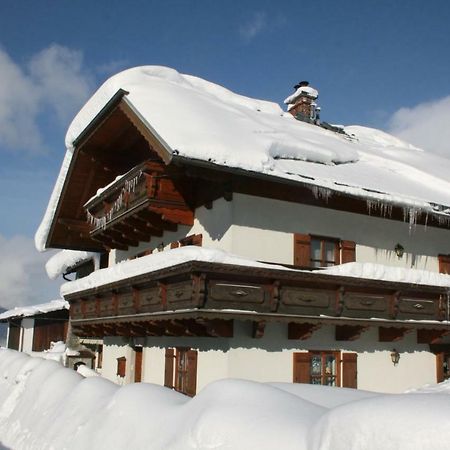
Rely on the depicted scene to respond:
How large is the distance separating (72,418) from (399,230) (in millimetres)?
9566

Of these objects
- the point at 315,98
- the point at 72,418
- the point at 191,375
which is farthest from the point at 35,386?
the point at 315,98

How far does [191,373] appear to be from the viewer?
35.3 ft

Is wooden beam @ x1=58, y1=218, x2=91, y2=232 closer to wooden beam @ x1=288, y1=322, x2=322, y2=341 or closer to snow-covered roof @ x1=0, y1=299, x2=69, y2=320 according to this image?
snow-covered roof @ x1=0, y1=299, x2=69, y2=320

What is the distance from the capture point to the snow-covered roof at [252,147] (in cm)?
994

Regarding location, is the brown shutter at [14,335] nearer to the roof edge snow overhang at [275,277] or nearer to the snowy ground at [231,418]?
the roof edge snow overhang at [275,277]

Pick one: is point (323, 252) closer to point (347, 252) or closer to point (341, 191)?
point (347, 252)

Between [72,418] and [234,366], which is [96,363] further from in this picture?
[72,418]

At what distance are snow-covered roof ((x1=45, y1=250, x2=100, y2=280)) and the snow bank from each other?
11.0 meters

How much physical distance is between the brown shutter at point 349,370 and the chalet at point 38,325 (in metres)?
15.1

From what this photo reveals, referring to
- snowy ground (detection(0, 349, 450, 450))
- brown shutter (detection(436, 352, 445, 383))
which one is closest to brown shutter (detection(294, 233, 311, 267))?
brown shutter (detection(436, 352, 445, 383))

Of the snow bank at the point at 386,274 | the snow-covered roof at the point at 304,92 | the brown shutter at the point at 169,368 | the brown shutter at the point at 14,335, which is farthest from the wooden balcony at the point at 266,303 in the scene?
the brown shutter at the point at 14,335

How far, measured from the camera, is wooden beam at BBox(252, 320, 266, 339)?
9789mm

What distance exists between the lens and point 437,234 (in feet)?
45.4

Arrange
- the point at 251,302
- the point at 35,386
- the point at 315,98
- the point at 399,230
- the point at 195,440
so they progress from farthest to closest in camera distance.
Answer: the point at 315,98 < the point at 399,230 < the point at 251,302 < the point at 35,386 < the point at 195,440
